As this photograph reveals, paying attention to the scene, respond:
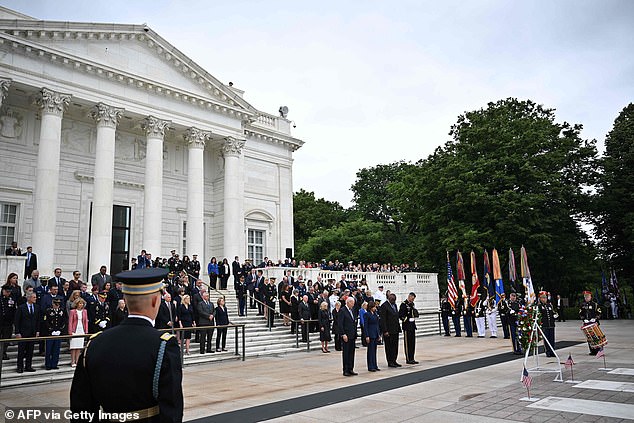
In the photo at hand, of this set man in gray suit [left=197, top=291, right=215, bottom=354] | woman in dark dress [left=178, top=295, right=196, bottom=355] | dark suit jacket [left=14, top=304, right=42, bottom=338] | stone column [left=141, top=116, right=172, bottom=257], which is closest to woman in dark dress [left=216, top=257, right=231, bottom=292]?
stone column [left=141, top=116, right=172, bottom=257]

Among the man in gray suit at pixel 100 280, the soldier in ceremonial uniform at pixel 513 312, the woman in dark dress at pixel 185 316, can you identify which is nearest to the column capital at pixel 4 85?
the man in gray suit at pixel 100 280

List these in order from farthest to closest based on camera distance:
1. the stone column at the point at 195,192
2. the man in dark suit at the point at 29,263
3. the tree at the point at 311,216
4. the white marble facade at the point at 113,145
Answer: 1. the tree at the point at 311,216
2. the stone column at the point at 195,192
3. the white marble facade at the point at 113,145
4. the man in dark suit at the point at 29,263

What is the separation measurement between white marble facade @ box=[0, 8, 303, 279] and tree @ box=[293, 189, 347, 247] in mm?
24589

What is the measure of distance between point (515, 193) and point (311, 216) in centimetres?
3007

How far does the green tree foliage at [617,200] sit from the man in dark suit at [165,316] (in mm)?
29900

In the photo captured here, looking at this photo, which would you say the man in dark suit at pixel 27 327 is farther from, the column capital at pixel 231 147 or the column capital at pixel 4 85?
the column capital at pixel 231 147

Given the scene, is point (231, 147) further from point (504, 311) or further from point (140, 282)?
point (140, 282)

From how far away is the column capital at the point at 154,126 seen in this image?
88.0 ft

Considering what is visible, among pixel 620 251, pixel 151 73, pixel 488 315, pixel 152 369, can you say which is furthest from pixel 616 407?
pixel 620 251

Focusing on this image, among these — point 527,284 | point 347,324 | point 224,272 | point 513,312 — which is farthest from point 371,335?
point 224,272

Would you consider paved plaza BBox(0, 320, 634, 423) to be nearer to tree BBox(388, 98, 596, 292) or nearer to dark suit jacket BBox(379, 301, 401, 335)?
dark suit jacket BBox(379, 301, 401, 335)

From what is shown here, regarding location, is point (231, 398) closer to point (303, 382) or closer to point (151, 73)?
point (303, 382)

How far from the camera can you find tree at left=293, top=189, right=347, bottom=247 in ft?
193

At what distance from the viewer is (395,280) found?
31156 millimetres
